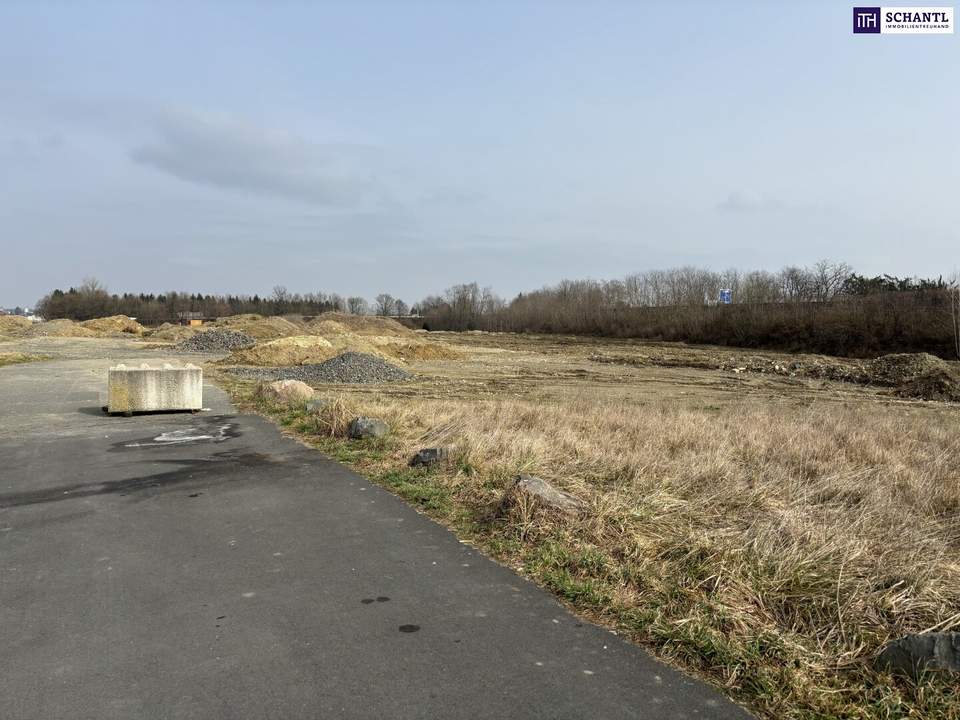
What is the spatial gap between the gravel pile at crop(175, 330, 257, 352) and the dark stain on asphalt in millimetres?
35394

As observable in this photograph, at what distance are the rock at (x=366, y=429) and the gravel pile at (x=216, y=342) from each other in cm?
3506

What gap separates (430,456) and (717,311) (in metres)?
58.5

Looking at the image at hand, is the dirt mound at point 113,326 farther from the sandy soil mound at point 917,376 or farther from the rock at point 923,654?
the rock at point 923,654

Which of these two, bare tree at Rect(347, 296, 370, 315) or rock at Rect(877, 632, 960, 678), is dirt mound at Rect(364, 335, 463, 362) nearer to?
rock at Rect(877, 632, 960, 678)

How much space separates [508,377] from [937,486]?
68.2 ft

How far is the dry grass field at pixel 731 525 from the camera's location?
3.59 m

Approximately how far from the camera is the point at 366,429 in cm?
1001

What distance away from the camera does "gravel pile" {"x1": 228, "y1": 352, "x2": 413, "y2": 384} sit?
80.5 ft

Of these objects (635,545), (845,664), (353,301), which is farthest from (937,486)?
(353,301)

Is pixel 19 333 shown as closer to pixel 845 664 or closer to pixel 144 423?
pixel 144 423

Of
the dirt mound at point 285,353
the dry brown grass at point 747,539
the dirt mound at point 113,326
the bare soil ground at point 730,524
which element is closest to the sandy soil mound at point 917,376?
the bare soil ground at point 730,524

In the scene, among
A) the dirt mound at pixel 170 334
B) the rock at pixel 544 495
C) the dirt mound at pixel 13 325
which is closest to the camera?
the rock at pixel 544 495

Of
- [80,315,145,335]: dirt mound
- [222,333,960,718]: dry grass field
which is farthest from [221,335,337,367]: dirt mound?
[80,315,145,335]: dirt mound

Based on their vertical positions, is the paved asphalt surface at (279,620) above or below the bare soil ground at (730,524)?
below
